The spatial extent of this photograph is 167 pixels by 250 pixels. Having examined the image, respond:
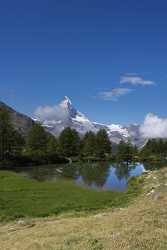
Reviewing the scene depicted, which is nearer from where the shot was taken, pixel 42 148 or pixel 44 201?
pixel 44 201

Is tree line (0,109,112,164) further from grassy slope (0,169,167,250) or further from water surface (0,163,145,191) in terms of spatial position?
grassy slope (0,169,167,250)

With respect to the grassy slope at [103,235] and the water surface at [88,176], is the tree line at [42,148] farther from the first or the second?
the grassy slope at [103,235]

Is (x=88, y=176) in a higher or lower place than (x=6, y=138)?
lower

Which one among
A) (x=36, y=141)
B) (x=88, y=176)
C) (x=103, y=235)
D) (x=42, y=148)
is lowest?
(x=88, y=176)

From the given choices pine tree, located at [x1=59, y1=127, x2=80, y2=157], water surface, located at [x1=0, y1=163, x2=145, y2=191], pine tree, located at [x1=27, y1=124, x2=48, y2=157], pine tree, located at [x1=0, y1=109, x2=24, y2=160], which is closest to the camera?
water surface, located at [x1=0, y1=163, x2=145, y2=191]

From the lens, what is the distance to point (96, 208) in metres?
37.2

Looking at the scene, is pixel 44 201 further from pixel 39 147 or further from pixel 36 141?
pixel 36 141

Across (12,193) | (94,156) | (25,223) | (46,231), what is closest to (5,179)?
(12,193)

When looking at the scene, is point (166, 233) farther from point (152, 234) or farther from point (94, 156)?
point (94, 156)

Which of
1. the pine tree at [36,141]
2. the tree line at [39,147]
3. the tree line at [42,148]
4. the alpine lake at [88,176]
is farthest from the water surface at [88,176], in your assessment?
the pine tree at [36,141]

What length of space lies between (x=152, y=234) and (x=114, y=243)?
6.97 feet

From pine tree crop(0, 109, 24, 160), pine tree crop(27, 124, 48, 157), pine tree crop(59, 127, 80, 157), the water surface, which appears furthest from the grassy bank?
pine tree crop(59, 127, 80, 157)

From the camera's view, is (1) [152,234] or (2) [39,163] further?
(2) [39,163]

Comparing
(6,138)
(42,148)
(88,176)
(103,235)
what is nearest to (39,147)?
(42,148)
